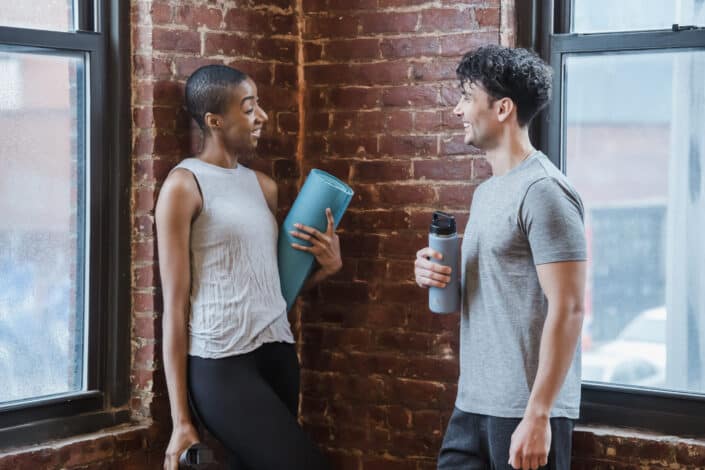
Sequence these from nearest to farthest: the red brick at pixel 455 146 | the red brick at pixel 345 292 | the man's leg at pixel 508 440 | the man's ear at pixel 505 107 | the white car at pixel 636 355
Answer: the man's leg at pixel 508 440
the man's ear at pixel 505 107
the white car at pixel 636 355
the red brick at pixel 455 146
the red brick at pixel 345 292

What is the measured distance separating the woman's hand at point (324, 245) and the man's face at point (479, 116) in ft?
1.83

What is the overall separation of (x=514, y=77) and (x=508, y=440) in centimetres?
92

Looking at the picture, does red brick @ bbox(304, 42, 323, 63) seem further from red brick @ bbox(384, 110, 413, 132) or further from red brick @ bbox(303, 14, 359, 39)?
red brick @ bbox(384, 110, 413, 132)

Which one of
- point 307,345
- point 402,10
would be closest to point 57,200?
point 307,345

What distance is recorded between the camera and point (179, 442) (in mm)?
2752

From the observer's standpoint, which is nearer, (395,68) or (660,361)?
(660,361)

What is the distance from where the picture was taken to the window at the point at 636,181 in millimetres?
2861

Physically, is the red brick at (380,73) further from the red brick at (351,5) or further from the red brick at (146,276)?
the red brick at (146,276)

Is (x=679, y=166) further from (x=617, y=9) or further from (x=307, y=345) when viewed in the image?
(x=307, y=345)

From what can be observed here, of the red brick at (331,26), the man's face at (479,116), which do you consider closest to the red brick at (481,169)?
the man's face at (479,116)

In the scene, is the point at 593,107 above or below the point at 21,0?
below

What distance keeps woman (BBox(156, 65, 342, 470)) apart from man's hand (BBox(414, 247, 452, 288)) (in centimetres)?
43

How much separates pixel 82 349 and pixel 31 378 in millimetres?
182

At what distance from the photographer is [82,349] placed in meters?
2.98
